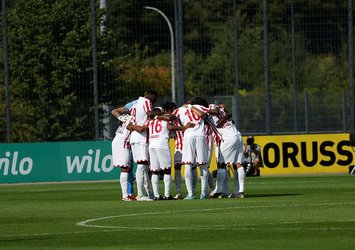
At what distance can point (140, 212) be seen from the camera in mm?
22484

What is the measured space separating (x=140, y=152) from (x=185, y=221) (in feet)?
21.8

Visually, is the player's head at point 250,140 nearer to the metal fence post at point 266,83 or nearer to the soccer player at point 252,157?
the soccer player at point 252,157

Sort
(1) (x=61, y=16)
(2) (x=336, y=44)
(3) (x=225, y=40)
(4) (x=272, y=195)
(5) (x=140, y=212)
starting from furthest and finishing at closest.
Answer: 1. (3) (x=225, y=40)
2. (2) (x=336, y=44)
3. (1) (x=61, y=16)
4. (4) (x=272, y=195)
5. (5) (x=140, y=212)

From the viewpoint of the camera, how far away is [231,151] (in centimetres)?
2638

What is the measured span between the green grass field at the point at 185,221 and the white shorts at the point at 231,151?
0.89 metres

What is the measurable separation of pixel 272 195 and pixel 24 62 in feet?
53.0

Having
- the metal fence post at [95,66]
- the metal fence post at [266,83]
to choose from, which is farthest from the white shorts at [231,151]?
the metal fence post at [266,83]

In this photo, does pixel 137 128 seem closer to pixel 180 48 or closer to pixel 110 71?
pixel 180 48

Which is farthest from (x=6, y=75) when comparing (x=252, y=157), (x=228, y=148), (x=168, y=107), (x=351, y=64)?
(x=228, y=148)

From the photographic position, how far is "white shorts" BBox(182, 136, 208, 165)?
26.5 metres

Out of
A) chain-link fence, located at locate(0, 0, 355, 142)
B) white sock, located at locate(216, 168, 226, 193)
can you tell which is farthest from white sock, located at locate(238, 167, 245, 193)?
chain-link fence, located at locate(0, 0, 355, 142)

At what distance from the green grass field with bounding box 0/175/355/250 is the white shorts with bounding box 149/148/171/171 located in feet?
3.22

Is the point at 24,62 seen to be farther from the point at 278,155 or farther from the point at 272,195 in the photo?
the point at 272,195

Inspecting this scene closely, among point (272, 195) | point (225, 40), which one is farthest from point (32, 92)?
point (225, 40)
